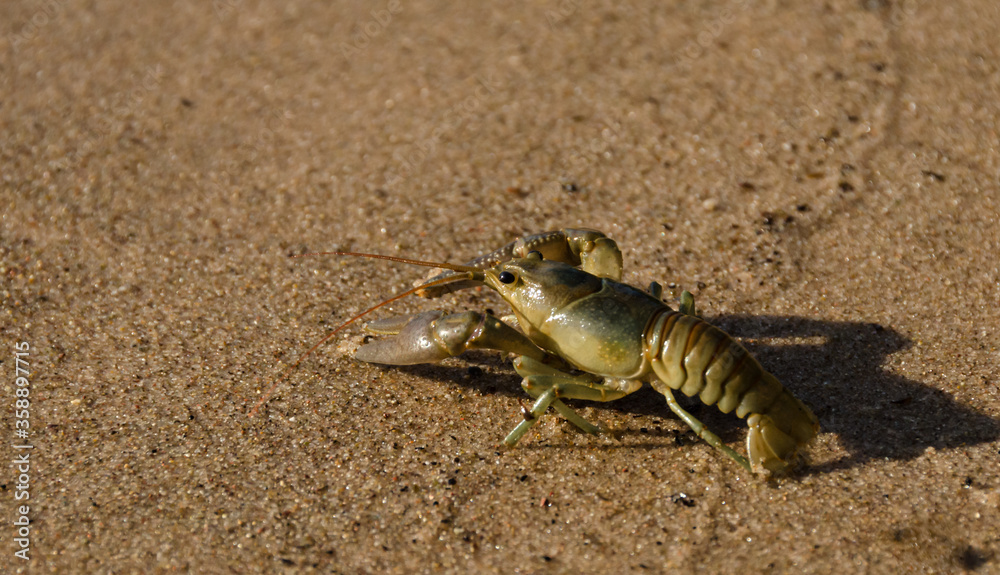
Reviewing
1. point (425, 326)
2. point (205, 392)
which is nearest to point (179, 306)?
point (205, 392)

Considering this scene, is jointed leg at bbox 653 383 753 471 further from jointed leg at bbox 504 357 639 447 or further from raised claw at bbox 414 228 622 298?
raised claw at bbox 414 228 622 298

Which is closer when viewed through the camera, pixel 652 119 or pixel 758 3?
pixel 652 119

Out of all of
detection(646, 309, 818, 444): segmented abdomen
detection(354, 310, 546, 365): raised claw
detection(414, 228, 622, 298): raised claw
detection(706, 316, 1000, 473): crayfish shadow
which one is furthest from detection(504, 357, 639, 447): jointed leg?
detection(706, 316, 1000, 473): crayfish shadow

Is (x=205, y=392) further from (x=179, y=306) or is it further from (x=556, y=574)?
(x=556, y=574)

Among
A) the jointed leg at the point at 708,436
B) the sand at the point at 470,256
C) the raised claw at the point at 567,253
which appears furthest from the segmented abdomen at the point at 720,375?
the raised claw at the point at 567,253

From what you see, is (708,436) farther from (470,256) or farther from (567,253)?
(470,256)

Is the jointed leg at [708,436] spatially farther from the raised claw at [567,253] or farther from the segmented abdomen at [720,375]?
the raised claw at [567,253]
